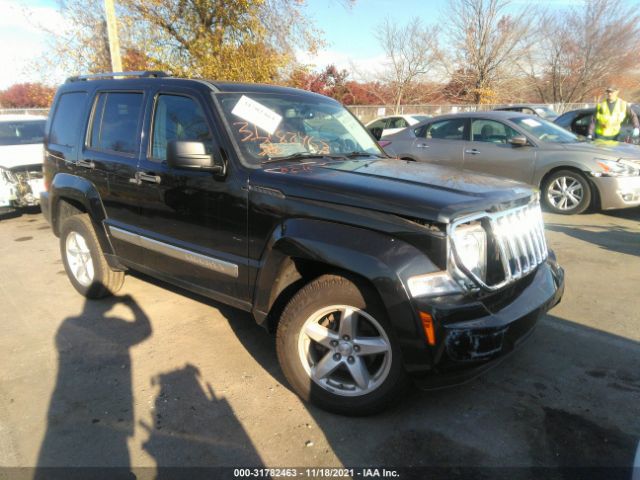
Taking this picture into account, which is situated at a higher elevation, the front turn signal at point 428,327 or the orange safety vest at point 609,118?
the orange safety vest at point 609,118

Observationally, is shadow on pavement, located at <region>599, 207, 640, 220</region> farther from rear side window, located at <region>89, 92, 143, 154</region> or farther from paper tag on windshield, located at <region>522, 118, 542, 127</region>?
rear side window, located at <region>89, 92, 143, 154</region>

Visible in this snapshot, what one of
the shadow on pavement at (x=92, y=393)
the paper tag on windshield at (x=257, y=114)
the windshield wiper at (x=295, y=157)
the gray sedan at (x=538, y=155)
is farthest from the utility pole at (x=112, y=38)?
the windshield wiper at (x=295, y=157)

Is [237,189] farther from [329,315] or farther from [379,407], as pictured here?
[379,407]

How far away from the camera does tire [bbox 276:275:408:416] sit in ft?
8.34

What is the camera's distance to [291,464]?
7.87ft

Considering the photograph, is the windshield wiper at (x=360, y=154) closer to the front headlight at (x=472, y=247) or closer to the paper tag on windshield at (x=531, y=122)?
the front headlight at (x=472, y=247)

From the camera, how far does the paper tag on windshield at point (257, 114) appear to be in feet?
10.9

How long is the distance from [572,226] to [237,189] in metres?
5.66

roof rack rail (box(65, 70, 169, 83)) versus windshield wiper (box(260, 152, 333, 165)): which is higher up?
roof rack rail (box(65, 70, 169, 83))

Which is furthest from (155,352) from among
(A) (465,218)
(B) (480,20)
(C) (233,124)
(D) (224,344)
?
(B) (480,20)

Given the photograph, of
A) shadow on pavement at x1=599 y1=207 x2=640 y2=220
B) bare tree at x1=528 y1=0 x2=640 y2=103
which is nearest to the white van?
shadow on pavement at x1=599 y1=207 x2=640 y2=220

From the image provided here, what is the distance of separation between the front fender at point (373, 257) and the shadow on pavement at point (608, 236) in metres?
4.51

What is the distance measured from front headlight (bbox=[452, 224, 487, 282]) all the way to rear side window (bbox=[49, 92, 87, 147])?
3666 millimetres

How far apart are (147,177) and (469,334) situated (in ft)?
8.46
